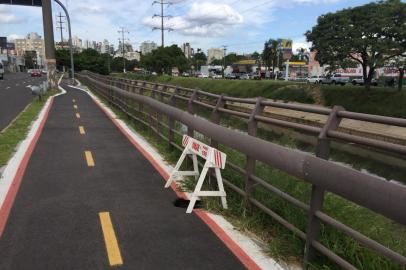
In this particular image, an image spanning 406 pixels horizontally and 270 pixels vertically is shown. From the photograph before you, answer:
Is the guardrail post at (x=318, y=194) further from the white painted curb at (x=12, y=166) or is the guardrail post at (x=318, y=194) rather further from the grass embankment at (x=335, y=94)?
the grass embankment at (x=335, y=94)

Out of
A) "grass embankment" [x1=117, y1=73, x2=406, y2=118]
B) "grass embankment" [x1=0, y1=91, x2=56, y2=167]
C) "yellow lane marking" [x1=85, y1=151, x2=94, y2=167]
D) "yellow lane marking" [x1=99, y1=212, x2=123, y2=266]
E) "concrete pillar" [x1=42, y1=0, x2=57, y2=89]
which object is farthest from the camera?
"concrete pillar" [x1=42, y1=0, x2=57, y2=89]

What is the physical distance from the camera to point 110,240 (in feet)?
16.7

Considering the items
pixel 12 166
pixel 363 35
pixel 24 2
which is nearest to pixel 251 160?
pixel 12 166

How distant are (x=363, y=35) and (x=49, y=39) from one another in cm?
2571

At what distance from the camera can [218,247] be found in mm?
4961

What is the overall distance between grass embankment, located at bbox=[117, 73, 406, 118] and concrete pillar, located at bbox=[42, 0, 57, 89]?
43.1 ft

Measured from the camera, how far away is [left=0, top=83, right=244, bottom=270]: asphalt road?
460 cm

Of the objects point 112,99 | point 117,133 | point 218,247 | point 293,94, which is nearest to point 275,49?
point 293,94

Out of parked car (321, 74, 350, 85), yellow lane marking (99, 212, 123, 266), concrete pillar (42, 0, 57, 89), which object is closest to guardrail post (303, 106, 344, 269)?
yellow lane marking (99, 212, 123, 266)

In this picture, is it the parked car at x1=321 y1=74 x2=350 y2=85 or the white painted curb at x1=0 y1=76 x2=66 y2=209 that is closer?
the white painted curb at x1=0 y1=76 x2=66 y2=209

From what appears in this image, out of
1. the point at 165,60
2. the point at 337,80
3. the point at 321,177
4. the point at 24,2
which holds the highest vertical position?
the point at 24,2

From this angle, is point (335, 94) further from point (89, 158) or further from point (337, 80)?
point (337, 80)

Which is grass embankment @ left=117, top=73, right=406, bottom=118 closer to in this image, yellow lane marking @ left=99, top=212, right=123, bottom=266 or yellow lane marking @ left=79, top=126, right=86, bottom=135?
yellow lane marking @ left=79, top=126, right=86, bottom=135

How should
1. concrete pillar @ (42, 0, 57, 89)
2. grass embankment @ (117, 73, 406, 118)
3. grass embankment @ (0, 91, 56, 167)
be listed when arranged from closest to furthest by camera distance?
→ 1. grass embankment @ (0, 91, 56, 167)
2. grass embankment @ (117, 73, 406, 118)
3. concrete pillar @ (42, 0, 57, 89)
